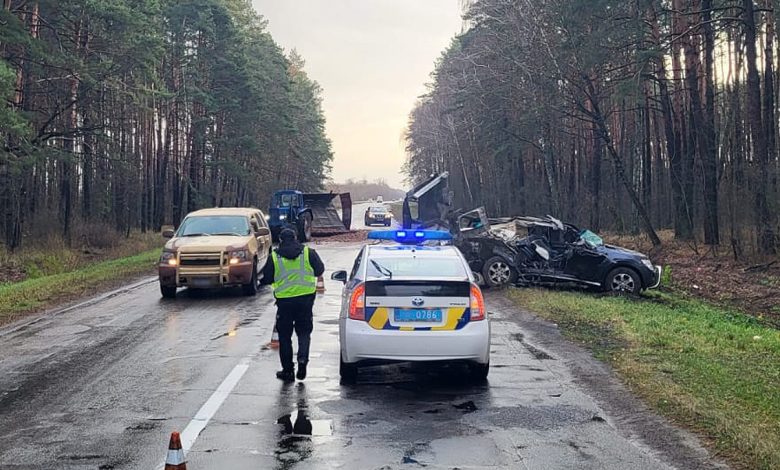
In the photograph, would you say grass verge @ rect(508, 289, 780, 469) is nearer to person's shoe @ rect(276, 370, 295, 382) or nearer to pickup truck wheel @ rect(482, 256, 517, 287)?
pickup truck wheel @ rect(482, 256, 517, 287)

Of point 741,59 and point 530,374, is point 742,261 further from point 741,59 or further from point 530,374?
point 741,59

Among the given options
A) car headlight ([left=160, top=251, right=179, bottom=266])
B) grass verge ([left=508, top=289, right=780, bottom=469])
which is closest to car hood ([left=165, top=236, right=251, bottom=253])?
car headlight ([left=160, top=251, right=179, bottom=266])

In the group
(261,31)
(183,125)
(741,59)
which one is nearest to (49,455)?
(741,59)

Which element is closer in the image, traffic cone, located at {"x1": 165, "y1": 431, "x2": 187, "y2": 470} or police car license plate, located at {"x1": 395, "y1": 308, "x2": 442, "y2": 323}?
traffic cone, located at {"x1": 165, "y1": 431, "x2": 187, "y2": 470}

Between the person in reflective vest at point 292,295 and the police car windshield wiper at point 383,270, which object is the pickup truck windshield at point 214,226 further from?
the police car windshield wiper at point 383,270

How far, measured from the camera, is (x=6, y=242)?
1129 inches

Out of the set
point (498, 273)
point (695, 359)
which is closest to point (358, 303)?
point (695, 359)

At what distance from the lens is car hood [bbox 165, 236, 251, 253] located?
16062 millimetres

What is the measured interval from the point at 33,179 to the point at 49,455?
31.9 metres

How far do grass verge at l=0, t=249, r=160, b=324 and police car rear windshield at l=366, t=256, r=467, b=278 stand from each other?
8320mm

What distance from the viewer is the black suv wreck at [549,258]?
17609mm

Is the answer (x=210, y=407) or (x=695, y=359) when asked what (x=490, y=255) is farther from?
(x=210, y=407)

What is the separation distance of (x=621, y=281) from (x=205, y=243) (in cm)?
933

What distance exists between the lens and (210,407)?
24.5ft
